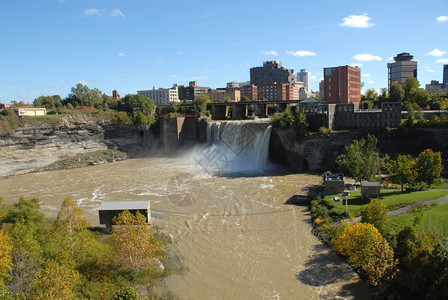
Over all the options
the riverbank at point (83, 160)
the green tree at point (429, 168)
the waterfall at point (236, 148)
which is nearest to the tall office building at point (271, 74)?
the waterfall at point (236, 148)

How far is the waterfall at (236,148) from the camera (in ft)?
146

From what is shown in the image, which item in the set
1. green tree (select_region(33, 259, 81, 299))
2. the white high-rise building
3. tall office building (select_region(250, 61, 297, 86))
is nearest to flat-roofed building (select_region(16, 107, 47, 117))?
green tree (select_region(33, 259, 81, 299))

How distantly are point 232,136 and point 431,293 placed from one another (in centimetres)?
3805

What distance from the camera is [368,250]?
16.7 m

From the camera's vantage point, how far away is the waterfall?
4462 centimetres

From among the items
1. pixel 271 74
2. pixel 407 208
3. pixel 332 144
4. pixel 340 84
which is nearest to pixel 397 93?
pixel 340 84

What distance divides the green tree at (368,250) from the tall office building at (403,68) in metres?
149

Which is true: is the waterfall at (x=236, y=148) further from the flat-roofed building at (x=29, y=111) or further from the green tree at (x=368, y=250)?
the flat-roofed building at (x=29, y=111)

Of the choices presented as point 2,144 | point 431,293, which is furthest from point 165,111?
point 431,293

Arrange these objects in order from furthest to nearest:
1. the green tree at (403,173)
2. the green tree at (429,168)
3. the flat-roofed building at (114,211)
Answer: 1. the green tree at (429,168)
2. the green tree at (403,173)
3. the flat-roofed building at (114,211)

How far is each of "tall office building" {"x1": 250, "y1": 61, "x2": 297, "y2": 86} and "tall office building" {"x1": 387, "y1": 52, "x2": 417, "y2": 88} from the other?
4331 centimetres

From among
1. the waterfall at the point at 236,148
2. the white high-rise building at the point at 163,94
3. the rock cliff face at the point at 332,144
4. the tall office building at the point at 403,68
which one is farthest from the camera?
the white high-rise building at the point at 163,94

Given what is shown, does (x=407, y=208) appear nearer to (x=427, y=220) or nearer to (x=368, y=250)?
(x=427, y=220)

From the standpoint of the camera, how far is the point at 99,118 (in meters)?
58.2
